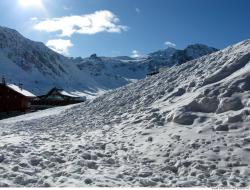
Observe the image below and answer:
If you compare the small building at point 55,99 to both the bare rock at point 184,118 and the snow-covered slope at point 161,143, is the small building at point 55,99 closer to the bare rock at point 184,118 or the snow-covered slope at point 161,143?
the snow-covered slope at point 161,143

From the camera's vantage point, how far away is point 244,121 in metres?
13.1

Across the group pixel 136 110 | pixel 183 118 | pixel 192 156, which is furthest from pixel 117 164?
pixel 136 110

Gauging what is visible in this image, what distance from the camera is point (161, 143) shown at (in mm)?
12922

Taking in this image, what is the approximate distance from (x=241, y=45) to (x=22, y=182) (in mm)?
16449

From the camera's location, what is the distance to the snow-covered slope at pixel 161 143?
9875mm

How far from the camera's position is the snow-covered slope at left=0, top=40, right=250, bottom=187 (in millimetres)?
9875

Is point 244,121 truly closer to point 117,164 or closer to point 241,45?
point 117,164

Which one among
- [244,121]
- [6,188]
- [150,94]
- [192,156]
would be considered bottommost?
[6,188]

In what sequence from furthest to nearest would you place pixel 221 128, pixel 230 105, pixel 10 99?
pixel 10 99 < pixel 230 105 < pixel 221 128

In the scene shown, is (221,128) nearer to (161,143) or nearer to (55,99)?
(161,143)

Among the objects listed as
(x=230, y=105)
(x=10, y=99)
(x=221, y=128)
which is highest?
(x=10, y=99)

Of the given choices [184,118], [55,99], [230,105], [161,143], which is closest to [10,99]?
[55,99]

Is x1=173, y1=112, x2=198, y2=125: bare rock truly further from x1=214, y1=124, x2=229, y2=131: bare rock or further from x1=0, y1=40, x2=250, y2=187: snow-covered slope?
x1=214, y1=124, x2=229, y2=131: bare rock

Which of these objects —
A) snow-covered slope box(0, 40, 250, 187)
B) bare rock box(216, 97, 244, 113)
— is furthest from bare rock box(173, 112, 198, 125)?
bare rock box(216, 97, 244, 113)
